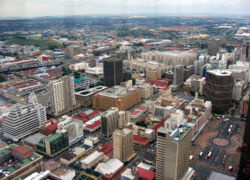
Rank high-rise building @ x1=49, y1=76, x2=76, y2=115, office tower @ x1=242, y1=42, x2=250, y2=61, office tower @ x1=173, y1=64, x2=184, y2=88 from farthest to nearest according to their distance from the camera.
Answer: office tower @ x1=242, y1=42, x2=250, y2=61 → office tower @ x1=173, y1=64, x2=184, y2=88 → high-rise building @ x1=49, y1=76, x2=76, y2=115

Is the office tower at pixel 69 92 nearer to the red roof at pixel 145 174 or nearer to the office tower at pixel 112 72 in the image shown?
the office tower at pixel 112 72

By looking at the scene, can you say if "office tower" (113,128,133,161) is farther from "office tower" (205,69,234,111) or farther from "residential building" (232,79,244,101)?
"residential building" (232,79,244,101)

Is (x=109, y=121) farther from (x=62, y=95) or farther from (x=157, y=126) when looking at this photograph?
(x=62, y=95)

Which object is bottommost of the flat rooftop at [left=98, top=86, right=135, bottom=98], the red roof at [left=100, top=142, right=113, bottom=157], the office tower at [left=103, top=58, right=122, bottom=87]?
the red roof at [left=100, top=142, right=113, bottom=157]

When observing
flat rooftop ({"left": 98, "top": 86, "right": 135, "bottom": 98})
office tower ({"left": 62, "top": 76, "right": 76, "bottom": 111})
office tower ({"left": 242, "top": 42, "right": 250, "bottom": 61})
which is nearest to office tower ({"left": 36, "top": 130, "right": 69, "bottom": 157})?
office tower ({"left": 62, "top": 76, "right": 76, "bottom": 111})

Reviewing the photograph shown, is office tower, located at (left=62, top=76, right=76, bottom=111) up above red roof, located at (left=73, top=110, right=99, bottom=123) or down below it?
above

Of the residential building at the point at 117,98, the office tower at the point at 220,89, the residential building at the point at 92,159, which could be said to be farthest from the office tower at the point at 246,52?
the residential building at the point at 92,159

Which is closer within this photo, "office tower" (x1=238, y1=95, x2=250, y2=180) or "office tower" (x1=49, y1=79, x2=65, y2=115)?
"office tower" (x1=238, y1=95, x2=250, y2=180)
